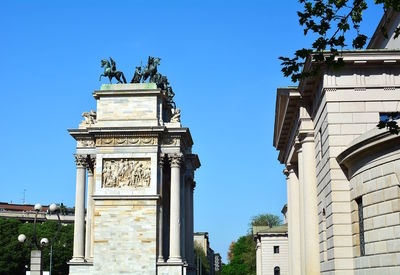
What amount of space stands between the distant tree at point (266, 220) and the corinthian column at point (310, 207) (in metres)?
105

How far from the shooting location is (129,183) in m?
50.1

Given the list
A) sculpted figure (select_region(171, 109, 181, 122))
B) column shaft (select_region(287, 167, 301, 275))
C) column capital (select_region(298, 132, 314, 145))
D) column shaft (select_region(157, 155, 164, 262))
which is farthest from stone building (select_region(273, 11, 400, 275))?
sculpted figure (select_region(171, 109, 181, 122))

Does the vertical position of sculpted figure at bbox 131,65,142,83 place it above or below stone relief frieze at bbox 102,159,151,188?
above

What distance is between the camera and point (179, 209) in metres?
50.9

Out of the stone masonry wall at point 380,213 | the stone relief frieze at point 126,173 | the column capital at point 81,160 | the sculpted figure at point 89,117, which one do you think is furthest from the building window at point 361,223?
the sculpted figure at point 89,117

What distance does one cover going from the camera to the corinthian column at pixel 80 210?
5047 cm

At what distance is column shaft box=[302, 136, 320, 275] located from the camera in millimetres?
26469

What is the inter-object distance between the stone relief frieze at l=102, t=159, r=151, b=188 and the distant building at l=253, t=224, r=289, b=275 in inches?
1579

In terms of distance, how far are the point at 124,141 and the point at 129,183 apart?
3405 mm

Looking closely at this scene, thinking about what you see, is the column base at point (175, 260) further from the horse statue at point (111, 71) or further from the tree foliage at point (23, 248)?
A: the tree foliage at point (23, 248)

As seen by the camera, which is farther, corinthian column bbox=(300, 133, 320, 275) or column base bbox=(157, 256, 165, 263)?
column base bbox=(157, 256, 165, 263)

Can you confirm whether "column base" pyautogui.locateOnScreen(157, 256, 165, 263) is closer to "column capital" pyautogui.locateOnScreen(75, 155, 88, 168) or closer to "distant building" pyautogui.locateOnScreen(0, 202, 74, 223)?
"column capital" pyautogui.locateOnScreen(75, 155, 88, 168)

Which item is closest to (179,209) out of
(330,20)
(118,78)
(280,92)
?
(118,78)

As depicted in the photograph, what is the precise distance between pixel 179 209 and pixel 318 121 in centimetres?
2669
